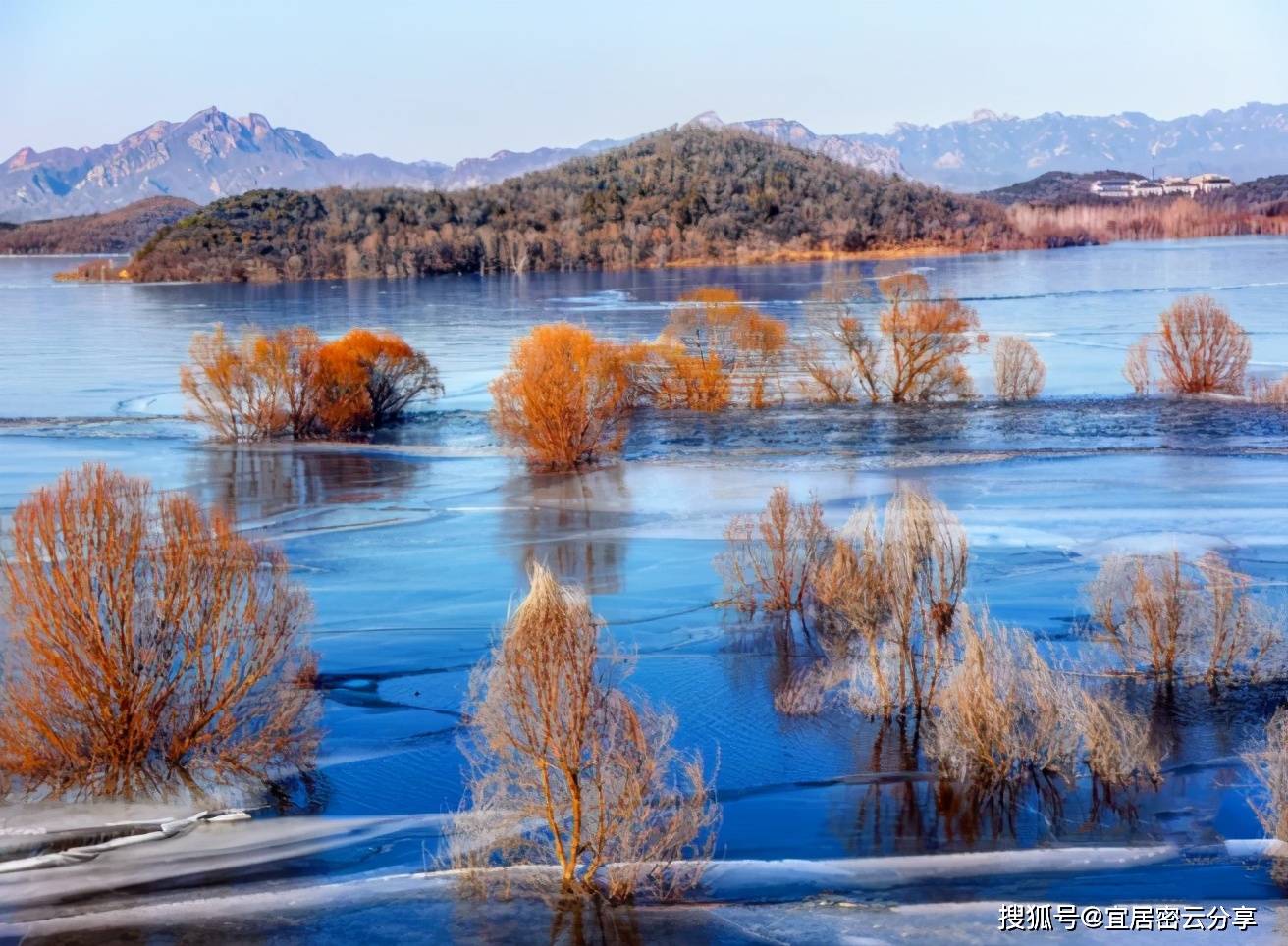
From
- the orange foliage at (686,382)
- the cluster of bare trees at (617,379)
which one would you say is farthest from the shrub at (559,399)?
the orange foliage at (686,382)

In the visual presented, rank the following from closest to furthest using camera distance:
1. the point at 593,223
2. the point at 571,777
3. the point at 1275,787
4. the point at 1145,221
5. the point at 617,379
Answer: the point at 571,777 < the point at 1275,787 < the point at 617,379 < the point at 593,223 < the point at 1145,221

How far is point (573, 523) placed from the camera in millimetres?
20125

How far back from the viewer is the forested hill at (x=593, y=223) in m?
106

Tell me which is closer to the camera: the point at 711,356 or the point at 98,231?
the point at 711,356

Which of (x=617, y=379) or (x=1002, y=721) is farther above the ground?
(x=617, y=379)

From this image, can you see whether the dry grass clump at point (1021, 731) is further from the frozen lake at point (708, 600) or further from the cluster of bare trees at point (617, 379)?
the cluster of bare trees at point (617, 379)

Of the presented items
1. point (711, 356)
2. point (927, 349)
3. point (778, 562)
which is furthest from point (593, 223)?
point (778, 562)

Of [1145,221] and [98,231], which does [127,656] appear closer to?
[1145,221]

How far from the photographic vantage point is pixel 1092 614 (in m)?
13.8

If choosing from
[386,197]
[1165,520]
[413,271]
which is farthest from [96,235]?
[1165,520]

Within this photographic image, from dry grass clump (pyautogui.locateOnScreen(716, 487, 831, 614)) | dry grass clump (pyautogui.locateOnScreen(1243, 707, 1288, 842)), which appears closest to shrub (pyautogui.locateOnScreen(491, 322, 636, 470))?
dry grass clump (pyautogui.locateOnScreen(716, 487, 831, 614))

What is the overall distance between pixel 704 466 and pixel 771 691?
1251 cm

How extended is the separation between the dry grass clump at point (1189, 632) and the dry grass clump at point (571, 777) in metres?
5.39

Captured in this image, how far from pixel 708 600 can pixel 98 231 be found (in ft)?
541
